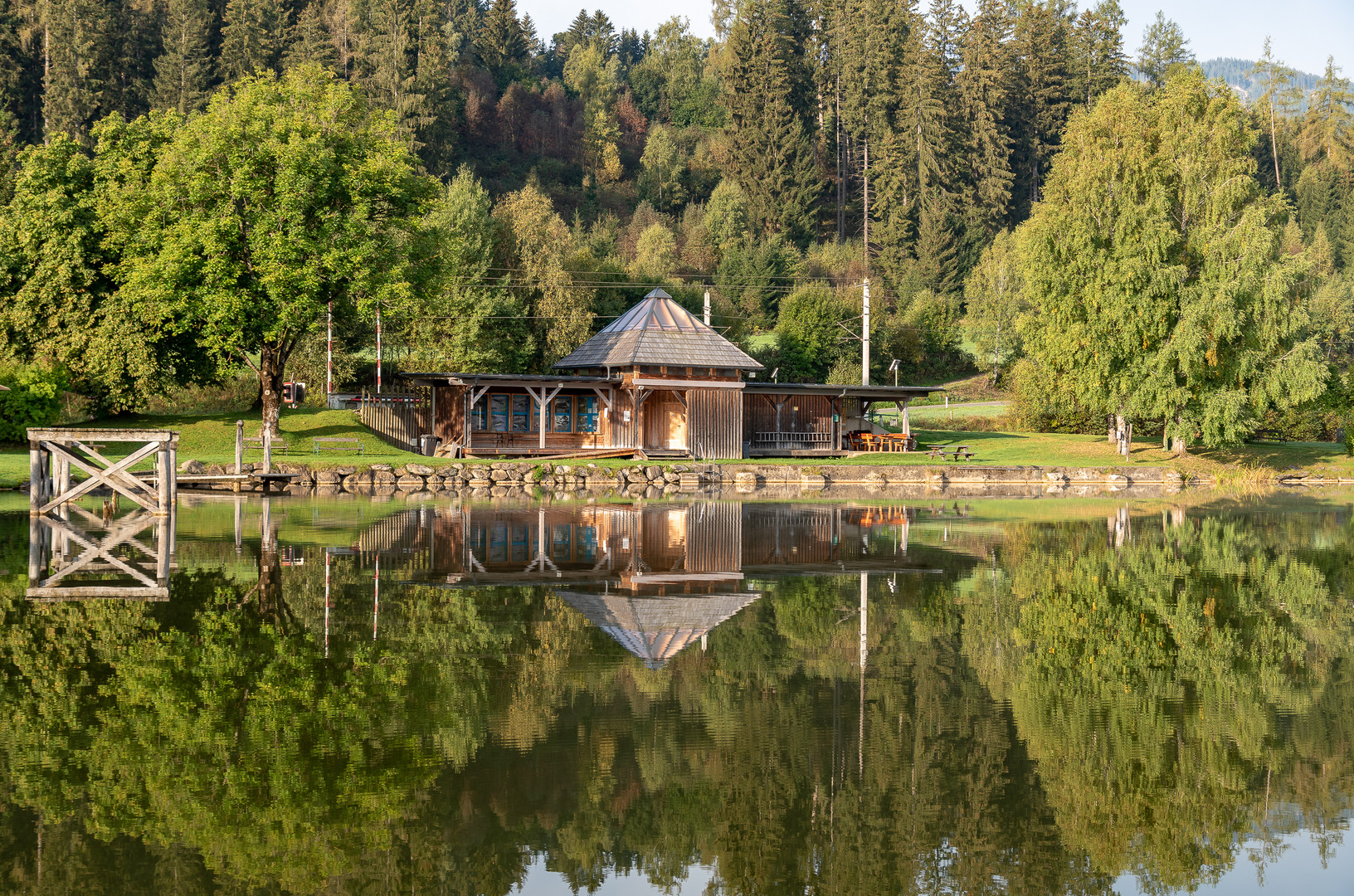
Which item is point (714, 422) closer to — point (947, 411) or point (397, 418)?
point (397, 418)

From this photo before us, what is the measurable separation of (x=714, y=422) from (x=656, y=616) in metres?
29.9

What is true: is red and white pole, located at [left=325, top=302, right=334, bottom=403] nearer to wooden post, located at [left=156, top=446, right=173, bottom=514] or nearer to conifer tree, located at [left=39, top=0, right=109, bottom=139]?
wooden post, located at [left=156, top=446, right=173, bottom=514]

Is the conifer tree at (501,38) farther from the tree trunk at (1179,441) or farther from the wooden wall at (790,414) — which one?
the tree trunk at (1179,441)

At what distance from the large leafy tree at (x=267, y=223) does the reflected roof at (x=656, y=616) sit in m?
24.6

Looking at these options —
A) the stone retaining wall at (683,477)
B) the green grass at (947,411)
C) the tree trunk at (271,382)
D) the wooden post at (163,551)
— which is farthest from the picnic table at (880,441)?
the wooden post at (163,551)

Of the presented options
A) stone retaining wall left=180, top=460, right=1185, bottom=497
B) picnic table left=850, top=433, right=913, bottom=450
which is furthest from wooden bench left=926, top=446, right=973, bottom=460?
stone retaining wall left=180, top=460, right=1185, bottom=497

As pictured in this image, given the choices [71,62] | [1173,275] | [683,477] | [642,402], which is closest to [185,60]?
[71,62]

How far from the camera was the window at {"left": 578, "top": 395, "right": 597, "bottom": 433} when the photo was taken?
4416 centimetres

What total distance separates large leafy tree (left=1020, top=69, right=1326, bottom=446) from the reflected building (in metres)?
17.4

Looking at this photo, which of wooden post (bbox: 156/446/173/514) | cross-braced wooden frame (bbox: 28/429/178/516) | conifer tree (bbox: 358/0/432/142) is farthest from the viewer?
conifer tree (bbox: 358/0/432/142)

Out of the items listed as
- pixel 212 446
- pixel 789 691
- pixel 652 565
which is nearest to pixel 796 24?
pixel 212 446

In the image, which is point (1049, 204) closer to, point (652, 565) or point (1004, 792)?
point (652, 565)

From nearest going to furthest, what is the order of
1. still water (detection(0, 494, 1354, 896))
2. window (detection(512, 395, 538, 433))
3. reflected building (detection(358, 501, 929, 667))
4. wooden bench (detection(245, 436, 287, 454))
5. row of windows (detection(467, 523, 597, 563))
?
1. still water (detection(0, 494, 1354, 896))
2. reflected building (detection(358, 501, 929, 667))
3. row of windows (detection(467, 523, 597, 563))
4. wooden bench (detection(245, 436, 287, 454))
5. window (detection(512, 395, 538, 433))

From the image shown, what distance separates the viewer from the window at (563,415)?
144 feet
